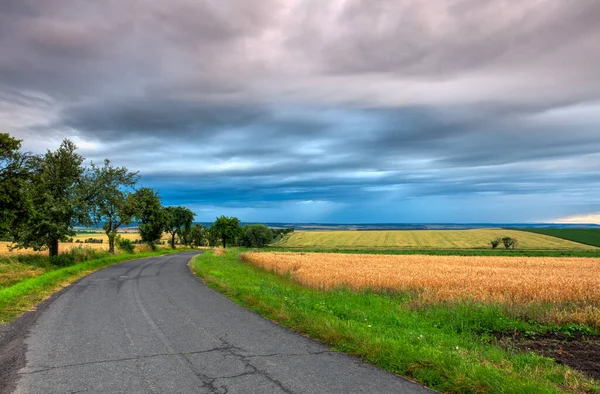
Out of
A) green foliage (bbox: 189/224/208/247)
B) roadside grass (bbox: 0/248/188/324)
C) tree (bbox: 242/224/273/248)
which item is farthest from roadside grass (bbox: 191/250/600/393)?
tree (bbox: 242/224/273/248)

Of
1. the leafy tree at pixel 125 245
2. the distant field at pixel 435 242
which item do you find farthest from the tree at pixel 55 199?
the distant field at pixel 435 242

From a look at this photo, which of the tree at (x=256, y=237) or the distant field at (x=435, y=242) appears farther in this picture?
the tree at (x=256, y=237)

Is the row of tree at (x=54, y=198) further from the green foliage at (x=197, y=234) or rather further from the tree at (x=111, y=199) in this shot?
the green foliage at (x=197, y=234)

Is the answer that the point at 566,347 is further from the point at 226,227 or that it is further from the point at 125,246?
the point at 226,227

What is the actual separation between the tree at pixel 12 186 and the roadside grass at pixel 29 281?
274 centimetres

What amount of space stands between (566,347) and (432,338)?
3031mm

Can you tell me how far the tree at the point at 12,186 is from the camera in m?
22.7

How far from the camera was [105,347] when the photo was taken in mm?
7824

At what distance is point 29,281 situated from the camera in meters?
18.2

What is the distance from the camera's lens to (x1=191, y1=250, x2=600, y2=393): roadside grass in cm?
568

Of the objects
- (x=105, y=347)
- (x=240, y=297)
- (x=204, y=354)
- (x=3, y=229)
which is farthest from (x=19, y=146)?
(x=204, y=354)

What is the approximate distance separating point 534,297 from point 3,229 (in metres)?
28.7

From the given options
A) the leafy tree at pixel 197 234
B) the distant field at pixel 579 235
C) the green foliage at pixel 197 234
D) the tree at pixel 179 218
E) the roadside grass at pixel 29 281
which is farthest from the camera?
the green foliage at pixel 197 234

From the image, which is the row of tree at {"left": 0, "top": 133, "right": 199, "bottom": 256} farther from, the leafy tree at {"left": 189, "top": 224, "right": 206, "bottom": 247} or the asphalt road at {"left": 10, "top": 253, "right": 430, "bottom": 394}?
the leafy tree at {"left": 189, "top": 224, "right": 206, "bottom": 247}
